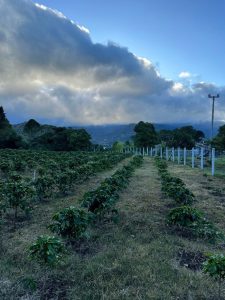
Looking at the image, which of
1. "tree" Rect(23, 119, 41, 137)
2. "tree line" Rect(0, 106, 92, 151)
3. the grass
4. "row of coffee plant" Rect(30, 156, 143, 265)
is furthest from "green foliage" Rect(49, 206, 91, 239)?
"tree" Rect(23, 119, 41, 137)

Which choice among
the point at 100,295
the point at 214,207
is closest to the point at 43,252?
the point at 100,295

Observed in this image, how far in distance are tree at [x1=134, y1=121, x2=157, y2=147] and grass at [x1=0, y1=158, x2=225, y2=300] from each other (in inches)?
2809

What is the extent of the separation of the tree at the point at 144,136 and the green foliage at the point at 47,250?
76.0m

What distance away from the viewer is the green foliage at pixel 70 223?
22.1 feet

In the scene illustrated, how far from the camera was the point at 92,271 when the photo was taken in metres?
5.98

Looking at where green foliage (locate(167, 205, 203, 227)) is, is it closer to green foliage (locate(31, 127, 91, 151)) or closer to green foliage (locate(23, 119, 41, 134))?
green foliage (locate(31, 127, 91, 151))

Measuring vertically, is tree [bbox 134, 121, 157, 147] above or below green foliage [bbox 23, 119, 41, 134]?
below

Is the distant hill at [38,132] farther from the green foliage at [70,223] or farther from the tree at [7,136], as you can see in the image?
the green foliage at [70,223]

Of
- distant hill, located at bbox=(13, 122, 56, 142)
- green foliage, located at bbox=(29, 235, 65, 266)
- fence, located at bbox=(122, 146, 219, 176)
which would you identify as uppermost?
distant hill, located at bbox=(13, 122, 56, 142)

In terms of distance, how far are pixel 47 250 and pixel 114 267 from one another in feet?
4.92

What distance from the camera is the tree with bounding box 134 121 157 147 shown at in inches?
3191

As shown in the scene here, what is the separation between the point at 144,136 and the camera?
81062mm

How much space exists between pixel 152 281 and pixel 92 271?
111 centimetres

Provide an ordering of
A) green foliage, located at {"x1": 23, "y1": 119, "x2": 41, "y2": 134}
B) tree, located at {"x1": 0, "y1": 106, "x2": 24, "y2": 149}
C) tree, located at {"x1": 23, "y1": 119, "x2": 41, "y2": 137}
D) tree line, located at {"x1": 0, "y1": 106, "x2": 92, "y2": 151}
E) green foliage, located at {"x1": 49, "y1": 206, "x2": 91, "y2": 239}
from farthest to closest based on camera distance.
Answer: green foliage, located at {"x1": 23, "y1": 119, "x2": 41, "y2": 134} < tree, located at {"x1": 23, "y1": 119, "x2": 41, "y2": 137} < tree line, located at {"x1": 0, "y1": 106, "x2": 92, "y2": 151} < tree, located at {"x1": 0, "y1": 106, "x2": 24, "y2": 149} < green foliage, located at {"x1": 49, "y1": 206, "x2": 91, "y2": 239}
